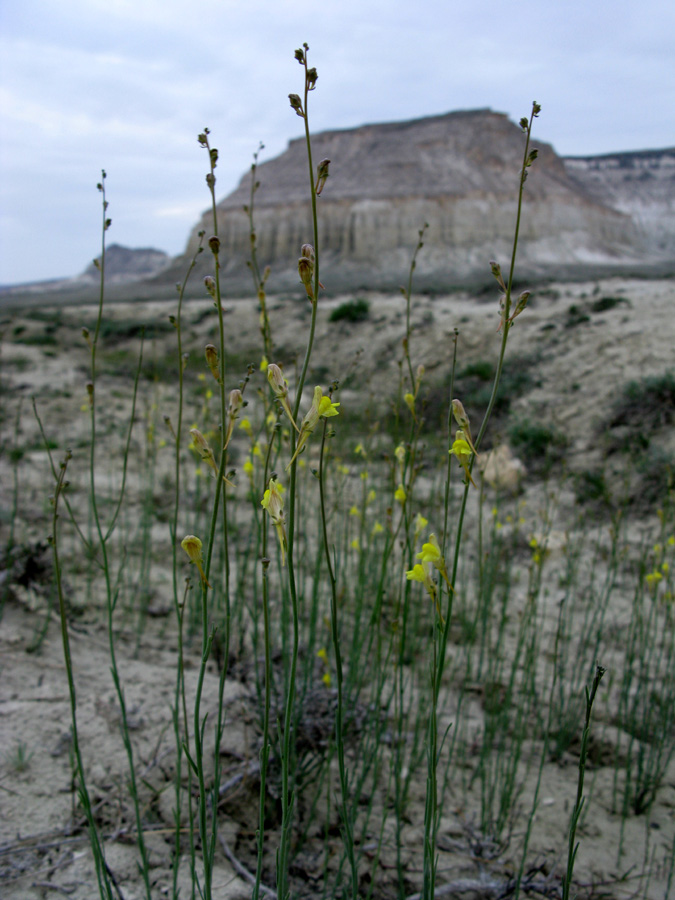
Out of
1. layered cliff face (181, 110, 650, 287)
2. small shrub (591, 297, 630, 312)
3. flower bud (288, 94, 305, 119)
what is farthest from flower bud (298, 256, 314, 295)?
layered cliff face (181, 110, 650, 287)

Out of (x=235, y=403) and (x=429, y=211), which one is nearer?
(x=235, y=403)

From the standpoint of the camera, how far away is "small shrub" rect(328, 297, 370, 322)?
14859 millimetres

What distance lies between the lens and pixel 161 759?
183cm

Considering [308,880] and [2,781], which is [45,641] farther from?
[308,880]

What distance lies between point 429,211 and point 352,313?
2147cm

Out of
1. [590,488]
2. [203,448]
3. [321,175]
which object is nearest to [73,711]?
[203,448]

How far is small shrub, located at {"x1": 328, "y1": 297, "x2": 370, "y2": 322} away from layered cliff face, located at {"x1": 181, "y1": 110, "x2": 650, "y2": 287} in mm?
12973

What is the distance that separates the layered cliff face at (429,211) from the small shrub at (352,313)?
13.0 metres

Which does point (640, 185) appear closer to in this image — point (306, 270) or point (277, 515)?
point (306, 270)

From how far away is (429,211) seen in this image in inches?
1315

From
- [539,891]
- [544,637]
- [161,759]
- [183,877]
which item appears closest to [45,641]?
[161,759]

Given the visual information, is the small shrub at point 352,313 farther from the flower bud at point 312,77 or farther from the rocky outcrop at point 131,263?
the rocky outcrop at point 131,263

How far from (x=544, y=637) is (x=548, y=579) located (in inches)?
35.7

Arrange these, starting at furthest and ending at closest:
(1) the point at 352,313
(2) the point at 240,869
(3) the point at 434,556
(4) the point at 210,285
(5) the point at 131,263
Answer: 1. (5) the point at 131,263
2. (1) the point at 352,313
3. (2) the point at 240,869
4. (4) the point at 210,285
5. (3) the point at 434,556
